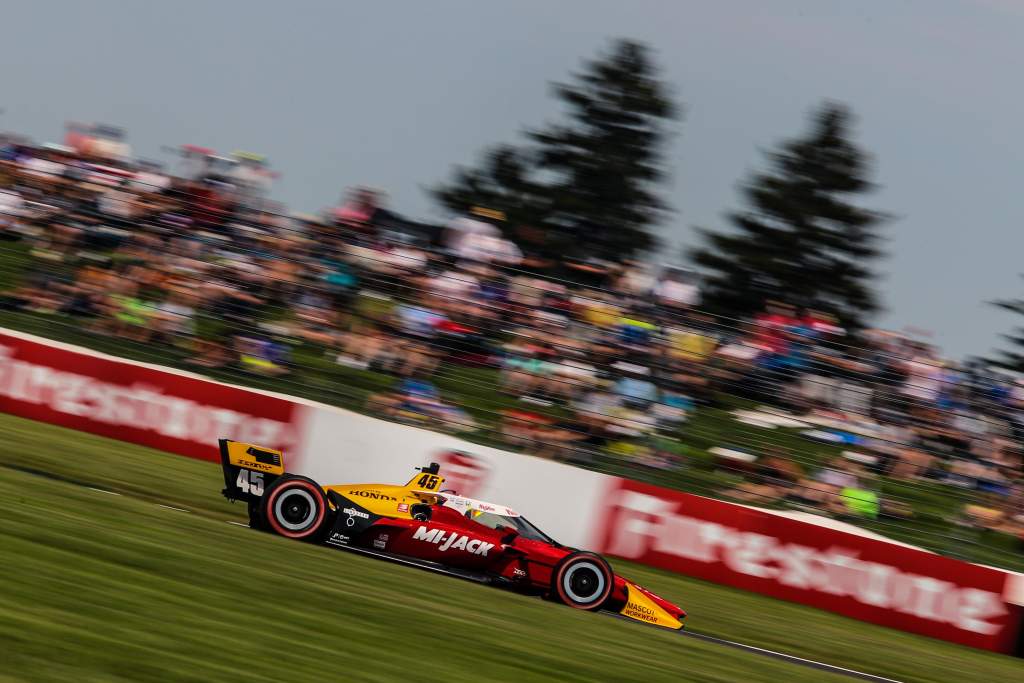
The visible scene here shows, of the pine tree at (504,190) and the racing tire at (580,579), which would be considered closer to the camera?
the racing tire at (580,579)

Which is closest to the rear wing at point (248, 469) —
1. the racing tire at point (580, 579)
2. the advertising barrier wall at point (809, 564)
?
the racing tire at point (580, 579)

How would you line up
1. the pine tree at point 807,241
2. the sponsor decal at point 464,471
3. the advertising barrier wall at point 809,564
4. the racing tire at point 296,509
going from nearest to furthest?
1. the racing tire at point 296,509
2. the advertising barrier wall at point 809,564
3. the sponsor decal at point 464,471
4. the pine tree at point 807,241

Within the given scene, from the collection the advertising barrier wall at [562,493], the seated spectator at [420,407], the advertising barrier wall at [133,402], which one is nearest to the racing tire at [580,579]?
the advertising barrier wall at [562,493]

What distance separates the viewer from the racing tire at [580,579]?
29.9ft

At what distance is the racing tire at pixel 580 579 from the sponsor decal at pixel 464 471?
3.98 m

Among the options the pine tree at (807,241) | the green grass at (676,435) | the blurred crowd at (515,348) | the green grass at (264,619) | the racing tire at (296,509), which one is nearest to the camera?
the green grass at (264,619)

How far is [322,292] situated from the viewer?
14766mm

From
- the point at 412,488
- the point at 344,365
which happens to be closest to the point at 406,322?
the point at 344,365

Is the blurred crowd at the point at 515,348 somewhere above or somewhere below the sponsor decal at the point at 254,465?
above

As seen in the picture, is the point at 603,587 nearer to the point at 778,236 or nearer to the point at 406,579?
the point at 406,579

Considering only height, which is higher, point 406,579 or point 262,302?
point 262,302

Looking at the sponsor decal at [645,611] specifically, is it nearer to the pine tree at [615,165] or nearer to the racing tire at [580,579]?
the racing tire at [580,579]

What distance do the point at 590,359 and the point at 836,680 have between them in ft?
21.8

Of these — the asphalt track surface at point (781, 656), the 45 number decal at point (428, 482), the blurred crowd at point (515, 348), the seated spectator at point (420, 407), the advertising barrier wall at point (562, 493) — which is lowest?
the asphalt track surface at point (781, 656)
